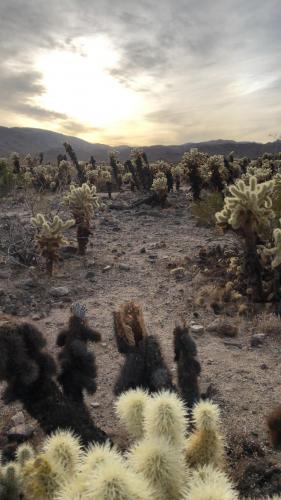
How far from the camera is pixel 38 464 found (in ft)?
7.39

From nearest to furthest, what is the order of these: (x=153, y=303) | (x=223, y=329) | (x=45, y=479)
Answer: (x=45, y=479), (x=223, y=329), (x=153, y=303)

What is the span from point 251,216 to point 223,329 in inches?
86.2

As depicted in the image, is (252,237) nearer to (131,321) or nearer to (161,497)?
(131,321)

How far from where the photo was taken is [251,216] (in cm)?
818

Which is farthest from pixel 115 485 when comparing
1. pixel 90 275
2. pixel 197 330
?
pixel 90 275

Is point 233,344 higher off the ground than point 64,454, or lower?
lower

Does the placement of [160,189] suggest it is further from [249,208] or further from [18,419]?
[18,419]

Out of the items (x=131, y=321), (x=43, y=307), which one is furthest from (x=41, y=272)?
(x=131, y=321)

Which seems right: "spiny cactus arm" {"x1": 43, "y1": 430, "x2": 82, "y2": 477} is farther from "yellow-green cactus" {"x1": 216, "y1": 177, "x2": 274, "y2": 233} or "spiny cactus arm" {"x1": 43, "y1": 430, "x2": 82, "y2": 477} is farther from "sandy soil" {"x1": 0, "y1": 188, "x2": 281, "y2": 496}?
"yellow-green cactus" {"x1": 216, "y1": 177, "x2": 274, "y2": 233}

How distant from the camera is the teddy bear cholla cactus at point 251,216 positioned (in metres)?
8.12

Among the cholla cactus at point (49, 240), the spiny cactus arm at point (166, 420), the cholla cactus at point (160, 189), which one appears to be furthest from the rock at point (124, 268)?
the spiny cactus arm at point (166, 420)

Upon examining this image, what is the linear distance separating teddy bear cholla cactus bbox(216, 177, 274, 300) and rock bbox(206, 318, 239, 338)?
4.24 feet

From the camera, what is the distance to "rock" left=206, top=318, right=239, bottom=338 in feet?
24.0

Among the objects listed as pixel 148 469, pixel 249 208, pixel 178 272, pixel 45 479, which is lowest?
pixel 178 272
